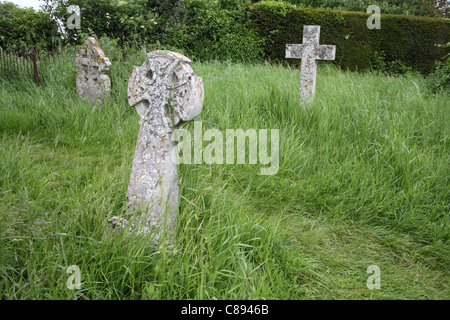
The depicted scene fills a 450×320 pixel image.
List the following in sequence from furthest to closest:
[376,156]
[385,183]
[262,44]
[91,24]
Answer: [262,44], [91,24], [376,156], [385,183]

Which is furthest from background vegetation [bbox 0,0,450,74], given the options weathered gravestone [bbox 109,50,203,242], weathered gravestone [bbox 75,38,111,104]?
weathered gravestone [bbox 109,50,203,242]

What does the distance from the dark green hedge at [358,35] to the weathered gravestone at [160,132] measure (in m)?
8.70

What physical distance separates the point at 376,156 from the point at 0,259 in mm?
3558

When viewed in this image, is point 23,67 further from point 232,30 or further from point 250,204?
point 232,30

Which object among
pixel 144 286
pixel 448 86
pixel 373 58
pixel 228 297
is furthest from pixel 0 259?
pixel 373 58

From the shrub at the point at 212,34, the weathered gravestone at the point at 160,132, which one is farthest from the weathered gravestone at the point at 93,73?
the shrub at the point at 212,34

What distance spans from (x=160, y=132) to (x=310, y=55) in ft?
11.9

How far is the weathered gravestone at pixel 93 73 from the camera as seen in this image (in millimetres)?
5551

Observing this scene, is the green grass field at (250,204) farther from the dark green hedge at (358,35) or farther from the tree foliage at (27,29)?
the dark green hedge at (358,35)

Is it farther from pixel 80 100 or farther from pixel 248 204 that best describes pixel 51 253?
Answer: pixel 80 100

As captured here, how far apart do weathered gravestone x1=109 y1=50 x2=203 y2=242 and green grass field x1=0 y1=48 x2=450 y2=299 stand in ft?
0.51

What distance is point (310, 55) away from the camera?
5.29 metres

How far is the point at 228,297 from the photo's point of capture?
6.88 ft

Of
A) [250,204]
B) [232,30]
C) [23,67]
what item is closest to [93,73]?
[23,67]
